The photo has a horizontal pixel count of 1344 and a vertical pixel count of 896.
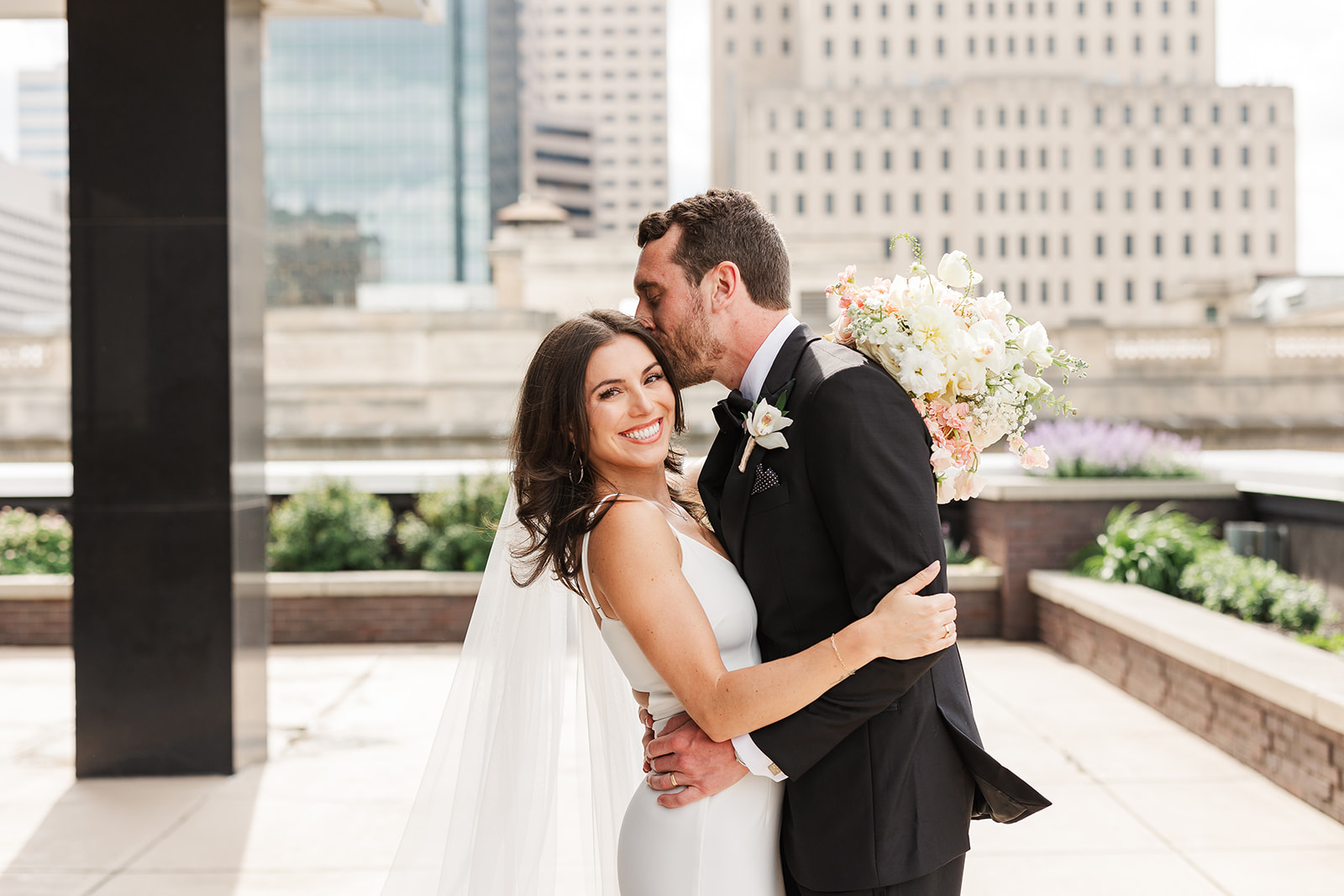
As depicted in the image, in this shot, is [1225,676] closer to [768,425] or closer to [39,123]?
[768,425]

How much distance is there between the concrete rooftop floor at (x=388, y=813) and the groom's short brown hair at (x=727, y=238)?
353 cm

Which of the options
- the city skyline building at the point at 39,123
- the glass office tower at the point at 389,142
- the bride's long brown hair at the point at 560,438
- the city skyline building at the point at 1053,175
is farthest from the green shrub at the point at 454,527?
the city skyline building at the point at 39,123

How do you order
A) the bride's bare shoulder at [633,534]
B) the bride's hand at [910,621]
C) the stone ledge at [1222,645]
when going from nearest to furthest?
1. the bride's hand at [910,621]
2. the bride's bare shoulder at [633,534]
3. the stone ledge at [1222,645]

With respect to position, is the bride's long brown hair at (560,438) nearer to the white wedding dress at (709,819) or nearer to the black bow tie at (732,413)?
the white wedding dress at (709,819)

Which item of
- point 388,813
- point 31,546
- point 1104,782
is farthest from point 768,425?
point 31,546

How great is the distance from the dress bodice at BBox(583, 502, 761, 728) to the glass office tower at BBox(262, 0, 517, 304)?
105 m

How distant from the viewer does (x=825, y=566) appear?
2.45 m

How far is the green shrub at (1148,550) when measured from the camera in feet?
29.6

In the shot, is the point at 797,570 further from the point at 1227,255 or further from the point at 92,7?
the point at 1227,255

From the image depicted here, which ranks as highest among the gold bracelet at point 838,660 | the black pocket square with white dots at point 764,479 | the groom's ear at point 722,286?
the groom's ear at point 722,286

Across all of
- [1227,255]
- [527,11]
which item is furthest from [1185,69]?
[527,11]

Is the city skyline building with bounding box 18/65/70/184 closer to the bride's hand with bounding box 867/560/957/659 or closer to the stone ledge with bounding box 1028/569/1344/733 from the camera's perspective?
the stone ledge with bounding box 1028/569/1344/733

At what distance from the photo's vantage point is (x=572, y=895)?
11.7 ft

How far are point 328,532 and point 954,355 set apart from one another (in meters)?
Answer: 9.01
